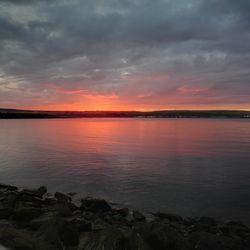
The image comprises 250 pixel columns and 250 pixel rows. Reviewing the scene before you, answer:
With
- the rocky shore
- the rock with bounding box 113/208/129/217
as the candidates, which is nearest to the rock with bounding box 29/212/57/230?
the rocky shore

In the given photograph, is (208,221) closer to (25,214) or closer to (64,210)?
(64,210)

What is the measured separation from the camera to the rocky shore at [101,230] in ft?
33.9

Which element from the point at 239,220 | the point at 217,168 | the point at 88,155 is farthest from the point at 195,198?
the point at 88,155

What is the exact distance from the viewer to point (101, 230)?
10961 mm

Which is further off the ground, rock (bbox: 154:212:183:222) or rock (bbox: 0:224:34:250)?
rock (bbox: 0:224:34:250)

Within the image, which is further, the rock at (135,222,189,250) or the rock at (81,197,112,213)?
the rock at (81,197,112,213)

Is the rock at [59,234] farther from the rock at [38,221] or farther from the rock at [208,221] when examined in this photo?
the rock at [208,221]

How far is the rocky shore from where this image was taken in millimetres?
10336

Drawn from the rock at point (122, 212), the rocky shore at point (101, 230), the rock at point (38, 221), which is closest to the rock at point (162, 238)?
the rocky shore at point (101, 230)

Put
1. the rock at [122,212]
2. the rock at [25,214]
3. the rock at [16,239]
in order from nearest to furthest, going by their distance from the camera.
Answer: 1. the rock at [16,239]
2. the rock at [25,214]
3. the rock at [122,212]

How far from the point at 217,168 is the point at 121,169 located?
10.4m

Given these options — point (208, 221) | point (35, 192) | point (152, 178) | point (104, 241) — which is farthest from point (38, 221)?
point (152, 178)

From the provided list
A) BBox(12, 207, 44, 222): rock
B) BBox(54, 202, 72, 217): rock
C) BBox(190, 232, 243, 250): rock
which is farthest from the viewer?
BBox(54, 202, 72, 217): rock

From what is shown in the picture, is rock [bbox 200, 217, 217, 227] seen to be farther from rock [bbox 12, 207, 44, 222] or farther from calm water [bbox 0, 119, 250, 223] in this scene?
rock [bbox 12, 207, 44, 222]
